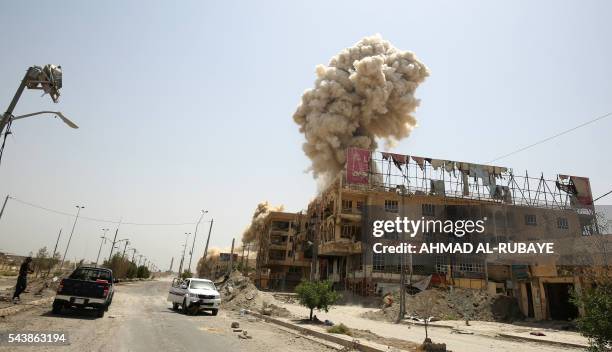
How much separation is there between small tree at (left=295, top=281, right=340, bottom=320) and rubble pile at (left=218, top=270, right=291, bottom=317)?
2556mm

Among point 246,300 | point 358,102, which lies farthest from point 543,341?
point 358,102

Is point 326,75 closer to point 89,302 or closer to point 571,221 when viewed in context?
point 571,221

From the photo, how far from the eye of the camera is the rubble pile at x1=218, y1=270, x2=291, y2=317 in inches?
792

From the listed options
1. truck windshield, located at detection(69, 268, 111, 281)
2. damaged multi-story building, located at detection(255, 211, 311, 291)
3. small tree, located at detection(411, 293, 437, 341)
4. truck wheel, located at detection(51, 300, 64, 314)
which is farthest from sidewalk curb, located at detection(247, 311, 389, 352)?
damaged multi-story building, located at detection(255, 211, 311, 291)

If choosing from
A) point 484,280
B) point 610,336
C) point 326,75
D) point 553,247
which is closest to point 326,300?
point 610,336

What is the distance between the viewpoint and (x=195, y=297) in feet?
55.5

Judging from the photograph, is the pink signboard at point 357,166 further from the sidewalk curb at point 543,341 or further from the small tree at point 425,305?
the sidewalk curb at point 543,341

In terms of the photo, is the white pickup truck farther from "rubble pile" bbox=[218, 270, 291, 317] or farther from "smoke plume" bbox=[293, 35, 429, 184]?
"smoke plume" bbox=[293, 35, 429, 184]

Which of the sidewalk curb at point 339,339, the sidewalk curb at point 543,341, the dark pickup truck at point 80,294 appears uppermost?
the dark pickup truck at point 80,294

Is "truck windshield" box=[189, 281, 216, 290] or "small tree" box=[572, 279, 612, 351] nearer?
"small tree" box=[572, 279, 612, 351]

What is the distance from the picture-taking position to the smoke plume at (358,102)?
49.4 m

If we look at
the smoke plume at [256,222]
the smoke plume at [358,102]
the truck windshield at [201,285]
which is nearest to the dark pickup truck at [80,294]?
the truck windshield at [201,285]

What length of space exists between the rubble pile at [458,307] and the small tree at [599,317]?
57.9 ft
